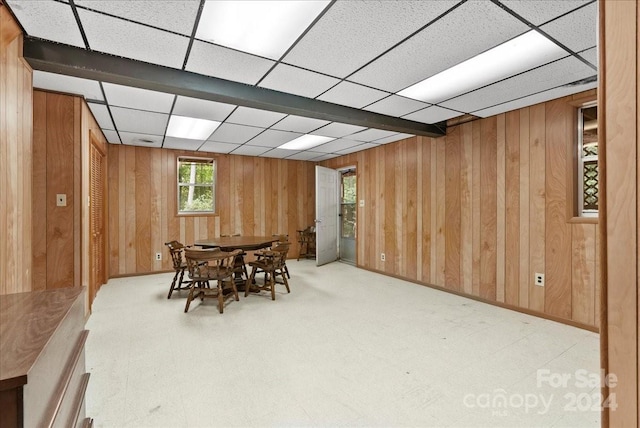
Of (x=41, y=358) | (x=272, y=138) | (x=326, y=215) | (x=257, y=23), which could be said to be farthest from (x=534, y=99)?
(x=41, y=358)

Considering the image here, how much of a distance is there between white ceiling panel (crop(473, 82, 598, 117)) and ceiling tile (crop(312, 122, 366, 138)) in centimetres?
161

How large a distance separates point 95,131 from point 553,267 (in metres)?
5.99

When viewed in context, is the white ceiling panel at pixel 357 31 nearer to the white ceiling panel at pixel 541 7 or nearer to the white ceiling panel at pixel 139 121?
the white ceiling panel at pixel 541 7

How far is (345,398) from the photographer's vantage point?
1909 millimetres

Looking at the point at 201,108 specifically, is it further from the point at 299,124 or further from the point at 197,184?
the point at 197,184

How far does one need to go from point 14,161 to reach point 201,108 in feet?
6.27

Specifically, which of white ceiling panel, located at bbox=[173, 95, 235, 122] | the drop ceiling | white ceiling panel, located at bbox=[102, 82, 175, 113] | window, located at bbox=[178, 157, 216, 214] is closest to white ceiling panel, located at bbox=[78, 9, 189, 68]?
the drop ceiling

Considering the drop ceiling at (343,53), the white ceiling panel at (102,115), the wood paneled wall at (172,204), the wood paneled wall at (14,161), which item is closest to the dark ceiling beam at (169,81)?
the drop ceiling at (343,53)

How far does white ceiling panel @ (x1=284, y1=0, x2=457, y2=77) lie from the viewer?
176 cm

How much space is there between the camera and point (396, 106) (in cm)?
344

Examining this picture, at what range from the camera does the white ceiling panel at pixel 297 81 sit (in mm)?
2574

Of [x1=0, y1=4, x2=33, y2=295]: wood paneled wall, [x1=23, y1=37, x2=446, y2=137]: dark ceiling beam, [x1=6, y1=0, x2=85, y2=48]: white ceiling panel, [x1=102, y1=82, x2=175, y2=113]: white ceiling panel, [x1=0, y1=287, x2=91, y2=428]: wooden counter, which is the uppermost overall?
[x1=102, y1=82, x2=175, y2=113]: white ceiling panel

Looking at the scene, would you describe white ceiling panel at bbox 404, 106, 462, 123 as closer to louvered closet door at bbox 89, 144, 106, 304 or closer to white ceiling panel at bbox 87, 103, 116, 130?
white ceiling panel at bbox 87, 103, 116, 130

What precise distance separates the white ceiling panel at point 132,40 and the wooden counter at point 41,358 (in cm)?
173
